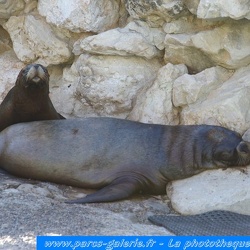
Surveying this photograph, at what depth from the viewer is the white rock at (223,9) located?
560cm

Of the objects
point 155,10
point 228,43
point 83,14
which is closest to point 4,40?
point 83,14

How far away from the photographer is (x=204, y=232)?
447cm

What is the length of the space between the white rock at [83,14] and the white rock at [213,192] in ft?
7.22

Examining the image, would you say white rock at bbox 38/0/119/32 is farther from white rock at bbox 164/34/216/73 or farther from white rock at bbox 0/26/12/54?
white rock at bbox 0/26/12/54

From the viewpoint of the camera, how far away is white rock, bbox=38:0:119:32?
22.6 feet

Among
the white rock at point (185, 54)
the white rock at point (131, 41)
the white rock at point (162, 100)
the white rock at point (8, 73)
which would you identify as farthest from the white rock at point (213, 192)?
the white rock at point (8, 73)

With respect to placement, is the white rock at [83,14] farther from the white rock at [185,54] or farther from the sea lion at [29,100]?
the white rock at [185,54]

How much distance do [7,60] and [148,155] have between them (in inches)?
103

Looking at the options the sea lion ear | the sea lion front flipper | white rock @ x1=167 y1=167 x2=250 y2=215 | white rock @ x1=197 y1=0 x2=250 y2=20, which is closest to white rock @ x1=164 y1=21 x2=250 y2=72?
white rock @ x1=197 y1=0 x2=250 y2=20

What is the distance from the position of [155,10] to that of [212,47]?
717mm

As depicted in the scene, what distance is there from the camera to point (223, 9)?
570 cm

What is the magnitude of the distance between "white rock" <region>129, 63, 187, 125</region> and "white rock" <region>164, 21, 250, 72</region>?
0.13 m

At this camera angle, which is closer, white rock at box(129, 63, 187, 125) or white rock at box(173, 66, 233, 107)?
white rock at box(173, 66, 233, 107)

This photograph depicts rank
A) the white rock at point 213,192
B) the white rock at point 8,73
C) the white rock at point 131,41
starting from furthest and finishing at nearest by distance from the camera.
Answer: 1. the white rock at point 8,73
2. the white rock at point 131,41
3. the white rock at point 213,192
